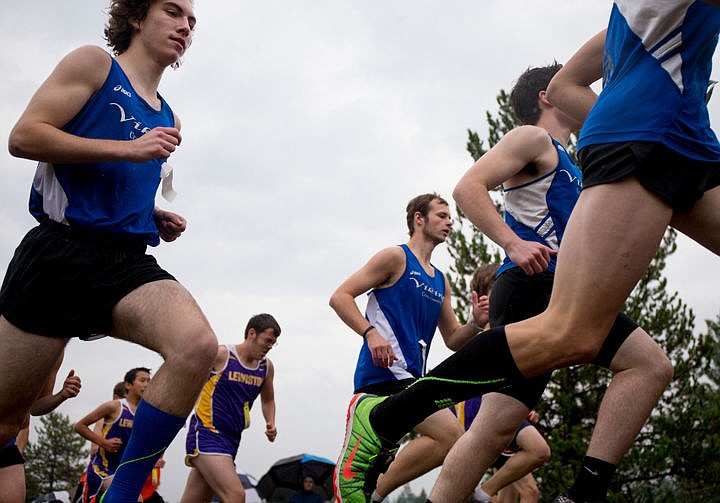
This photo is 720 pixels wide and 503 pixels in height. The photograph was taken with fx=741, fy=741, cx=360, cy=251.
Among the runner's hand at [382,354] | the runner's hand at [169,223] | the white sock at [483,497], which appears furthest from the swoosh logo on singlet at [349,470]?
the white sock at [483,497]

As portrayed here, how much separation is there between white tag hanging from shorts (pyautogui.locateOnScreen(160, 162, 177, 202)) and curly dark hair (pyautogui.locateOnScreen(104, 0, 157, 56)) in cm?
93

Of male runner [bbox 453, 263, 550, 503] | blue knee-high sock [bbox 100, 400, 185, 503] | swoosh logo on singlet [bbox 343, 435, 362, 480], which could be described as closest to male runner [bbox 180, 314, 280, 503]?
male runner [bbox 453, 263, 550, 503]

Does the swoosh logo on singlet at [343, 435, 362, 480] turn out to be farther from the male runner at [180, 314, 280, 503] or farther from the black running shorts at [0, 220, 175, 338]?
the male runner at [180, 314, 280, 503]

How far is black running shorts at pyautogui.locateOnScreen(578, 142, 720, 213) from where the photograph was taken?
2396 mm

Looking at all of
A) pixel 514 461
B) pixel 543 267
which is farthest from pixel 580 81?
pixel 514 461

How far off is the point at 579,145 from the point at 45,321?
221 centimetres

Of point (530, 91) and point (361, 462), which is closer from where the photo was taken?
point (361, 462)

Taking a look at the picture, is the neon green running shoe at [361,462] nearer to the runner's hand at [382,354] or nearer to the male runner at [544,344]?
the male runner at [544,344]

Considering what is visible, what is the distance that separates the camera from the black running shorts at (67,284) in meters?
3.05

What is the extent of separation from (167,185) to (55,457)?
48.9m

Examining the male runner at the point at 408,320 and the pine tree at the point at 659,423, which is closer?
the male runner at the point at 408,320

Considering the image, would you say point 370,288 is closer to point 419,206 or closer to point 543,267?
point 419,206

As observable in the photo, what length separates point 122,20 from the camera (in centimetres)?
375

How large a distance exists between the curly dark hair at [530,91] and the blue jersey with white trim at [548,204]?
549 millimetres
